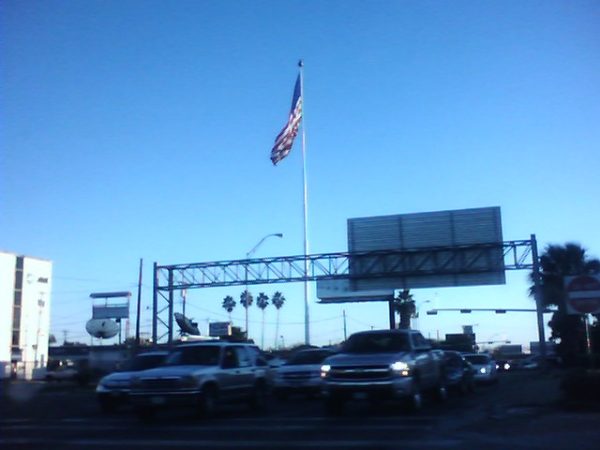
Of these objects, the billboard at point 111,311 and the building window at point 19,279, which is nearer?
the billboard at point 111,311

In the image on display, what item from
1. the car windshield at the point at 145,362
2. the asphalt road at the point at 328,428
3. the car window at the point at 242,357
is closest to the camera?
the asphalt road at the point at 328,428

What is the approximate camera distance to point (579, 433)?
12.9 m

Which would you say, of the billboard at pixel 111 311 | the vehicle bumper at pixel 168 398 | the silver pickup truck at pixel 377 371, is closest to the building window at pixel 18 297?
the billboard at pixel 111 311

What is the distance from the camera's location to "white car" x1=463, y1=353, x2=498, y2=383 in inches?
1244

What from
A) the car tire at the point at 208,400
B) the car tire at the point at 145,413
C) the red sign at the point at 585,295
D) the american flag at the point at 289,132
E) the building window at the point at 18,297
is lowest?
the car tire at the point at 145,413

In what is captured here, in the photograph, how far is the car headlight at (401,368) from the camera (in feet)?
57.7

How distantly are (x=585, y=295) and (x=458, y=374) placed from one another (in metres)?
9.32

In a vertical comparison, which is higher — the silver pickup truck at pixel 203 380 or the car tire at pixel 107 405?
the silver pickup truck at pixel 203 380

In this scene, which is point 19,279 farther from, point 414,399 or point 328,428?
point 328,428

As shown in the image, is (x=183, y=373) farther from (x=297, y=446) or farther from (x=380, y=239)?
(x=380, y=239)

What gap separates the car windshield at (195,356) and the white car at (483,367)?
48.8 ft

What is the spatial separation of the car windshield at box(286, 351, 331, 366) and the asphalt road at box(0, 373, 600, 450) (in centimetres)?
442

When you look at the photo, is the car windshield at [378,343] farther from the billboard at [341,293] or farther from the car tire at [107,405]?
the billboard at [341,293]

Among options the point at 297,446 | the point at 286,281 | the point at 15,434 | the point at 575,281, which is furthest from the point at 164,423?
the point at 286,281
